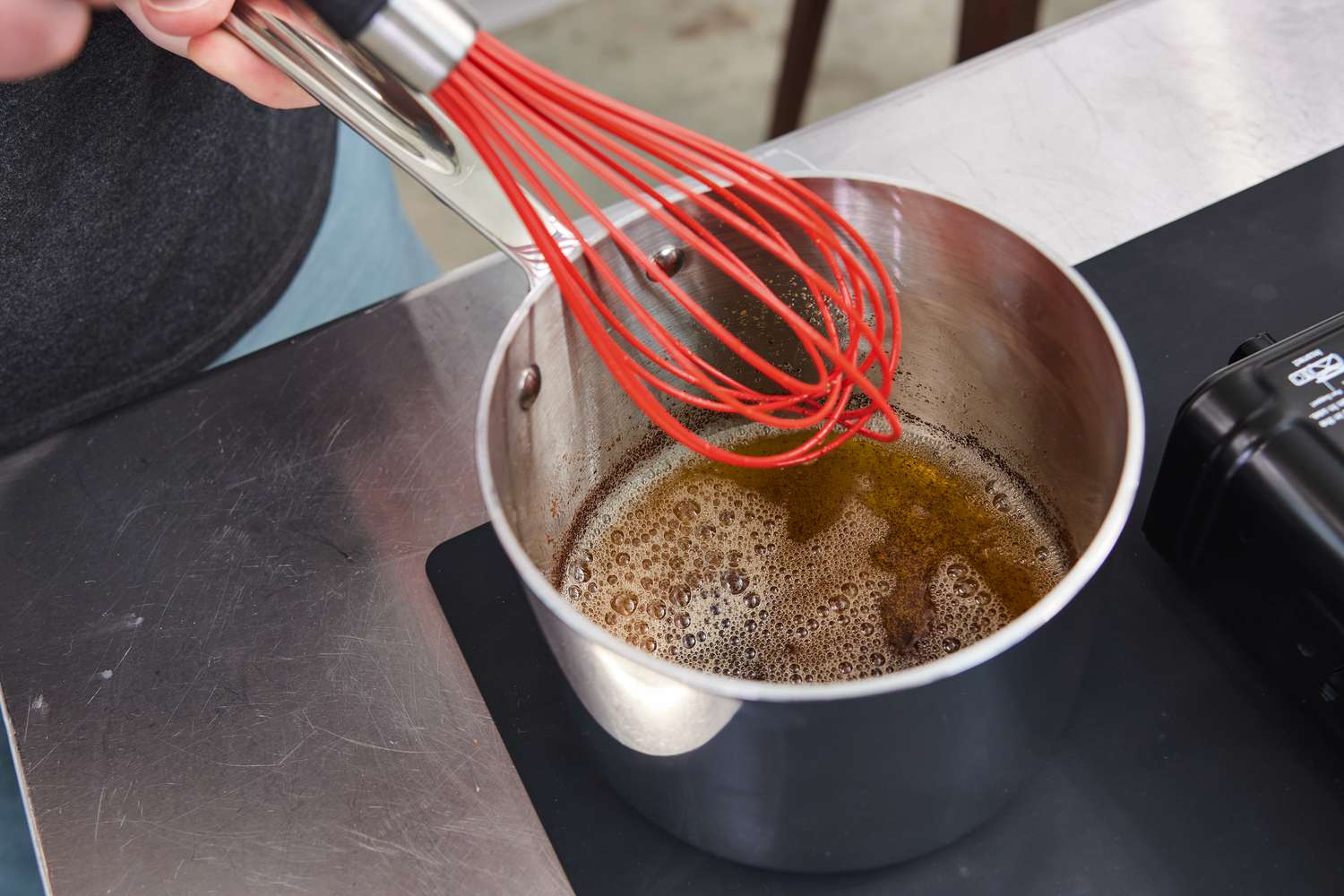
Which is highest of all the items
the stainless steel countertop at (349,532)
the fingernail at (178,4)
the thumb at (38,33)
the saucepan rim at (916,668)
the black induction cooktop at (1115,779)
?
the fingernail at (178,4)

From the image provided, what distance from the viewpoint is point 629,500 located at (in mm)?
542

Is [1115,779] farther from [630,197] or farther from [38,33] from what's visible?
[38,33]

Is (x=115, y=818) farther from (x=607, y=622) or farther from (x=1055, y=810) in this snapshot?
(x=1055, y=810)

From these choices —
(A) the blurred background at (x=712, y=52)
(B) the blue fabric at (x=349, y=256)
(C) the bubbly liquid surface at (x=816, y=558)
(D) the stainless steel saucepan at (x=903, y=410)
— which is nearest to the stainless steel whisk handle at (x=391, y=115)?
(D) the stainless steel saucepan at (x=903, y=410)

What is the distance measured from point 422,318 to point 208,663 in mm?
218

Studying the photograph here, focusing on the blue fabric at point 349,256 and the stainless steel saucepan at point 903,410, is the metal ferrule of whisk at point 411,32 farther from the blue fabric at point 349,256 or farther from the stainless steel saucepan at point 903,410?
the blue fabric at point 349,256

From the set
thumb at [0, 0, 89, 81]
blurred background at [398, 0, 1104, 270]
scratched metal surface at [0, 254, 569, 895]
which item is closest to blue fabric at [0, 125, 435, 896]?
scratched metal surface at [0, 254, 569, 895]

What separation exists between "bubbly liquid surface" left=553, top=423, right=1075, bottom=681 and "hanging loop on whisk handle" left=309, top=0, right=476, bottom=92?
247 millimetres

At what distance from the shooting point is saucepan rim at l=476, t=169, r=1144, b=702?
300mm

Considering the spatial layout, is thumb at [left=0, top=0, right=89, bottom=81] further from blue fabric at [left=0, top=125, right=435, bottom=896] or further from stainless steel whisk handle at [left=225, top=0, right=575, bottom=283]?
blue fabric at [left=0, top=125, right=435, bottom=896]

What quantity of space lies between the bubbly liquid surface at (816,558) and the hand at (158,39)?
24 centimetres

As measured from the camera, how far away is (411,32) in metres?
0.33

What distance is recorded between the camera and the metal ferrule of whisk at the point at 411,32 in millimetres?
322

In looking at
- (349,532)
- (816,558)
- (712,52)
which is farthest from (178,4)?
(712,52)
